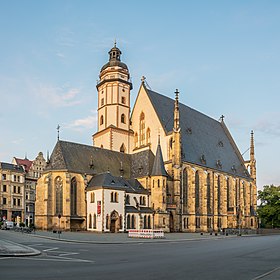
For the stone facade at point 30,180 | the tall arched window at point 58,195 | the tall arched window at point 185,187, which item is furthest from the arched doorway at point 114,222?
the stone facade at point 30,180

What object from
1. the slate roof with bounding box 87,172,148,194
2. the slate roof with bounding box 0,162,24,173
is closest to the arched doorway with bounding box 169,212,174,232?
the slate roof with bounding box 87,172,148,194

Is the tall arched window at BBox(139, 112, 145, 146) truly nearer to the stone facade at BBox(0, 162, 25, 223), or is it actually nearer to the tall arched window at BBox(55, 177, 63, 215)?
the tall arched window at BBox(55, 177, 63, 215)

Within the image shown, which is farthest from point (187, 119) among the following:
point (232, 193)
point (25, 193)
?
point (25, 193)

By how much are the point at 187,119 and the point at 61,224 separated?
32107 millimetres

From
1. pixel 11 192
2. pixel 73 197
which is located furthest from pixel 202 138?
pixel 11 192

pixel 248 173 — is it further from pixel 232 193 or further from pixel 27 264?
pixel 27 264

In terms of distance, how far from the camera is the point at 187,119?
7562cm

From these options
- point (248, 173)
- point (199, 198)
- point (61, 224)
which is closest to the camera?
point (61, 224)

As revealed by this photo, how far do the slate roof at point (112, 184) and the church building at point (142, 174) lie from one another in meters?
0.16

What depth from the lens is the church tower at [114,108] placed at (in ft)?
231

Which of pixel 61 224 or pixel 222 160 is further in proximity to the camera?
pixel 222 160

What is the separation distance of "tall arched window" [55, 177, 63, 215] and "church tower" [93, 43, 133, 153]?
14.6 meters

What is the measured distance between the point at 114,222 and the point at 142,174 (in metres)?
11.0

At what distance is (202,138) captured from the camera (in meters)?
77.2
